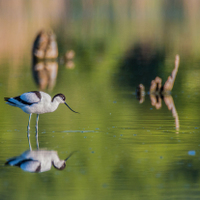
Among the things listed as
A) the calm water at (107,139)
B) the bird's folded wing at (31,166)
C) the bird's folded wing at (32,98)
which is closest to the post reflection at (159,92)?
the calm water at (107,139)

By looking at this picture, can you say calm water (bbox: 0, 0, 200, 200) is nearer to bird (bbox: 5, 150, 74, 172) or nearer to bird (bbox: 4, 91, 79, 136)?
bird (bbox: 5, 150, 74, 172)

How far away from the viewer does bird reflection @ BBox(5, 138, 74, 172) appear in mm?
9703

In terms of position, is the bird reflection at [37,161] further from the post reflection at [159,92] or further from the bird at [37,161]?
the post reflection at [159,92]

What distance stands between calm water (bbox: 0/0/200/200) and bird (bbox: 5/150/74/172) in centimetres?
12

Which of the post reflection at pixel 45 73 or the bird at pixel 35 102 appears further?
the post reflection at pixel 45 73

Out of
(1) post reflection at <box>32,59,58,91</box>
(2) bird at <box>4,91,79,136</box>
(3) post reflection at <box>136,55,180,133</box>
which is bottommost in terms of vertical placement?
(1) post reflection at <box>32,59,58,91</box>

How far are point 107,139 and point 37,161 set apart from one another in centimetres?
217

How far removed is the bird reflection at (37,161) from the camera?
9.70 meters

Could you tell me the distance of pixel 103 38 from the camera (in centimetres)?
4719

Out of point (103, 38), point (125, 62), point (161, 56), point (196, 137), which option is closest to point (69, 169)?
point (196, 137)

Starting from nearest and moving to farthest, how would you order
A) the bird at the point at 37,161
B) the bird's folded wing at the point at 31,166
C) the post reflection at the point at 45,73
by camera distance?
the bird's folded wing at the point at 31,166, the bird at the point at 37,161, the post reflection at the point at 45,73

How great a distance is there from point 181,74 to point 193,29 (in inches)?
1277

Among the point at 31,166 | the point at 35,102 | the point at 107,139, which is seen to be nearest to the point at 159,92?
the point at 35,102

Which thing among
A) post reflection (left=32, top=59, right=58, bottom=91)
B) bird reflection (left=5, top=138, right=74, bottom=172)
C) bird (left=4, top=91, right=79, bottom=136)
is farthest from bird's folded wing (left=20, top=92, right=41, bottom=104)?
post reflection (left=32, top=59, right=58, bottom=91)
